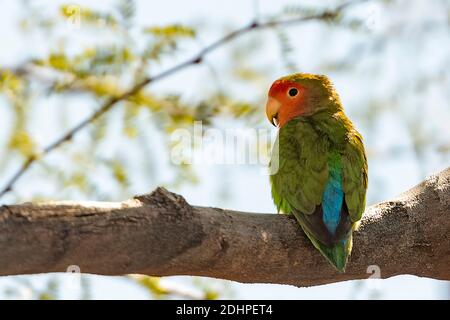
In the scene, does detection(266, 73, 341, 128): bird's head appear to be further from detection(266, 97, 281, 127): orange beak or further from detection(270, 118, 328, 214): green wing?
detection(270, 118, 328, 214): green wing

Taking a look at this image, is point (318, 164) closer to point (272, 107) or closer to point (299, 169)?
point (299, 169)

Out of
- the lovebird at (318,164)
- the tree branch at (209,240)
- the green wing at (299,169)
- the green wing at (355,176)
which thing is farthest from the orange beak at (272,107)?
the tree branch at (209,240)

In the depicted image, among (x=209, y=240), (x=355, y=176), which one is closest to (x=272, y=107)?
(x=355, y=176)

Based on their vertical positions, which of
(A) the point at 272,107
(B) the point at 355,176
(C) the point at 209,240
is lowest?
(C) the point at 209,240

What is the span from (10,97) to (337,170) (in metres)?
1.41

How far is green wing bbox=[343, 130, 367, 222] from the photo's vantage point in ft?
9.32

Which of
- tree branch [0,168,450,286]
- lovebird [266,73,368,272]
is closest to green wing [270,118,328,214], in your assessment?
lovebird [266,73,368,272]

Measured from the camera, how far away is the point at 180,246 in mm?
2119

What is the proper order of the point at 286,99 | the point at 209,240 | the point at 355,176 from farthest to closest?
the point at 286,99 < the point at 355,176 < the point at 209,240

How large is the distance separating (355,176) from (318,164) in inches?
6.7

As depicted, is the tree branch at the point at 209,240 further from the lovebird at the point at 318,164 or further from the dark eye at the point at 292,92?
the dark eye at the point at 292,92

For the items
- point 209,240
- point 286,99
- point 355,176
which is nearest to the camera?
point 209,240

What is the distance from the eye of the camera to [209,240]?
2.21 metres

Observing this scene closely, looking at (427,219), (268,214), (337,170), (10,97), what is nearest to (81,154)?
(10,97)
